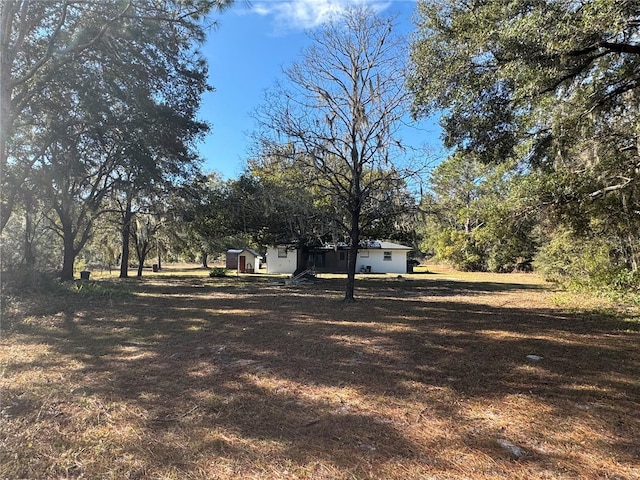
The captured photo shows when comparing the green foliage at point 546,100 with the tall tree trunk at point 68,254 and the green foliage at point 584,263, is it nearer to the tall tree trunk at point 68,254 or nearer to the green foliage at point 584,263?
the green foliage at point 584,263

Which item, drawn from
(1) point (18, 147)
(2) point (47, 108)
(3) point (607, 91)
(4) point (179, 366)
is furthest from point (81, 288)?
(3) point (607, 91)

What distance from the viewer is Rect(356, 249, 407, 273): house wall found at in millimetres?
32438

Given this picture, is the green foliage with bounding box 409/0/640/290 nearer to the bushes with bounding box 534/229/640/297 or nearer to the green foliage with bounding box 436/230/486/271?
the bushes with bounding box 534/229/640/297

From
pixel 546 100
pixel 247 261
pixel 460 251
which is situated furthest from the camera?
pixel 460 251

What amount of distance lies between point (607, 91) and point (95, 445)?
895 cm

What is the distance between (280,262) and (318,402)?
92.3ft

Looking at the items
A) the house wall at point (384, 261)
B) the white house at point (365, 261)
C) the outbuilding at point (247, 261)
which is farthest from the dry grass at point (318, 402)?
the house wall at point (384, 261)

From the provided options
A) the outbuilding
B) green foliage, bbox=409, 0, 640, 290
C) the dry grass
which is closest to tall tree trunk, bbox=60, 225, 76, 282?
the dry grass

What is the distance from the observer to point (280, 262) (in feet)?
103

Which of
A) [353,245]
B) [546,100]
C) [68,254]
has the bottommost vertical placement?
[68,254]

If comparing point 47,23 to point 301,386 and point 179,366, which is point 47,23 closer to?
point 179,366

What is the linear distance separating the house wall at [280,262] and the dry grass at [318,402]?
24.0 meters

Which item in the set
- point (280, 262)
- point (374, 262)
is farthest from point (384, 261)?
point (280, 262)

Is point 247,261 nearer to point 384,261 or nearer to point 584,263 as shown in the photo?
point 384,261
